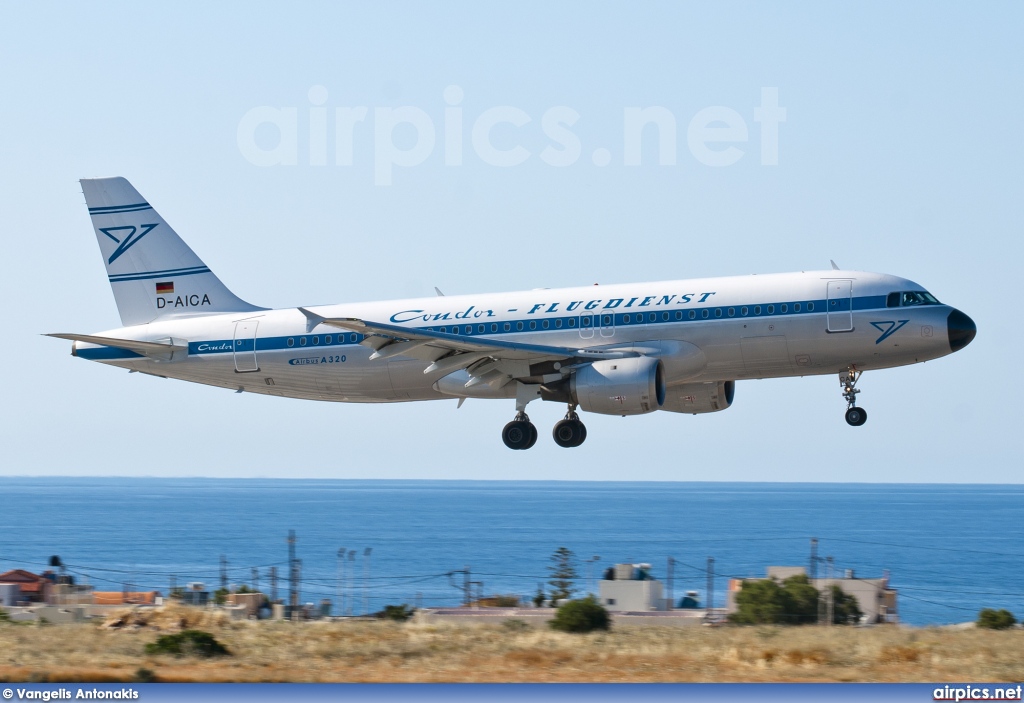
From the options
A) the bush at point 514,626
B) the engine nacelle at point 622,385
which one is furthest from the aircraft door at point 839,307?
the bush at point 514,626

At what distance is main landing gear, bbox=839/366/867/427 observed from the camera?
31.6 m

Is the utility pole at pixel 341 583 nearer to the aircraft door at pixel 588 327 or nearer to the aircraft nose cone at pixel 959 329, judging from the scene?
the aircraft door at pixel 588 327

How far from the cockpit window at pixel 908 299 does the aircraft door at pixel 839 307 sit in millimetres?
1018

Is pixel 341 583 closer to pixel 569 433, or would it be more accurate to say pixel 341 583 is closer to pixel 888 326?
pixel 569 433

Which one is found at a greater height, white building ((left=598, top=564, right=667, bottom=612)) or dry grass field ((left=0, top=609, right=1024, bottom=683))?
dry grass field ((left=0, top=609, right=1024, bottom=683))

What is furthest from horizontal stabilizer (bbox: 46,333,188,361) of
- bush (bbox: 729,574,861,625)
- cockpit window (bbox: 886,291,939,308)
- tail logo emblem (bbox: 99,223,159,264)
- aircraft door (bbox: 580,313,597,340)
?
bush (bbox: 729,574,861,625)

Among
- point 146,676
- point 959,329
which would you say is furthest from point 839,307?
point 146,676

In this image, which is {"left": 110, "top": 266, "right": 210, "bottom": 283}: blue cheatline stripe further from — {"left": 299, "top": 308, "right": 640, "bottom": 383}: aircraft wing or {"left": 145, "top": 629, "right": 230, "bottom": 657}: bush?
{"left": 145, "top": 629, "right": 230, "bottom": 657}: bush

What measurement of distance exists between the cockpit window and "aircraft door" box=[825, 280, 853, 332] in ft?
3.34

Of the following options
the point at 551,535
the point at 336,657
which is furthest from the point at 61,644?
the point at 551,535

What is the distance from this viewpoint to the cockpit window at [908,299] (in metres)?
30.6

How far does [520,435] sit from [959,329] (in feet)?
40.5

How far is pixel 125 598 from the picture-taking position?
5647cm

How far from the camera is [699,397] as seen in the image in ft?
115
